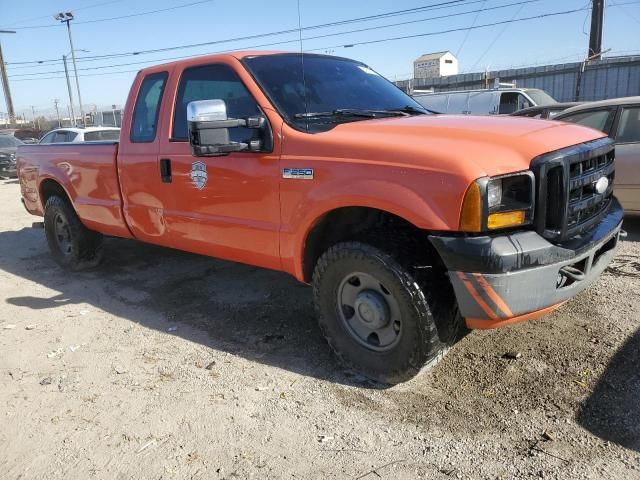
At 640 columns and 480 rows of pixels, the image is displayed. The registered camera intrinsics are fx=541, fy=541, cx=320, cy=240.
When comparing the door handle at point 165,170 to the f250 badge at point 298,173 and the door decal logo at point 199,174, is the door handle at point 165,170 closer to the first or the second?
the door decal logo at point 199,174

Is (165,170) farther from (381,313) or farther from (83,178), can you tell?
(381,313)

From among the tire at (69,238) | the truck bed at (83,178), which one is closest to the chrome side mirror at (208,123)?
the truck bed at (83,178)

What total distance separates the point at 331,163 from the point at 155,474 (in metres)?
1.88

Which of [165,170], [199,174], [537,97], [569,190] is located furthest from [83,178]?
[537,97]

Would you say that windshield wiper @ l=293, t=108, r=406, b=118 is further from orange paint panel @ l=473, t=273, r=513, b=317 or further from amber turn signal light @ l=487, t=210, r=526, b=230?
orange paint panel @ l=473, t=273, r=513, b=317

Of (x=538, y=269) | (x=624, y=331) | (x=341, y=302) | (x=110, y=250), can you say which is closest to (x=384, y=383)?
(x=341, y=302)

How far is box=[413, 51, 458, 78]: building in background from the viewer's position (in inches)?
1152

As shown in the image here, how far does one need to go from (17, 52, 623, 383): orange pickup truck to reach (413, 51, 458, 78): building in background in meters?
26.7

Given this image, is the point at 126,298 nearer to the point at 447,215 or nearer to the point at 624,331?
the point at 447,215

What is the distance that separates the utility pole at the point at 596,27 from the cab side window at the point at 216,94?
19454mm

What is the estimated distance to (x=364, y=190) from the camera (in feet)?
9.85

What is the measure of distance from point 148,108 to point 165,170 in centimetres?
71

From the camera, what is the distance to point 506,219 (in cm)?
273

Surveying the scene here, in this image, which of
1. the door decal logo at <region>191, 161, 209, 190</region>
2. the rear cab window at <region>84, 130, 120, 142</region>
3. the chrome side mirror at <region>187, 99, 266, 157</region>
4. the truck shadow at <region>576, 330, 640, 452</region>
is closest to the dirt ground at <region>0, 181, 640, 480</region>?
the truck shadow at <region>576, 330, 640, 452</region>
